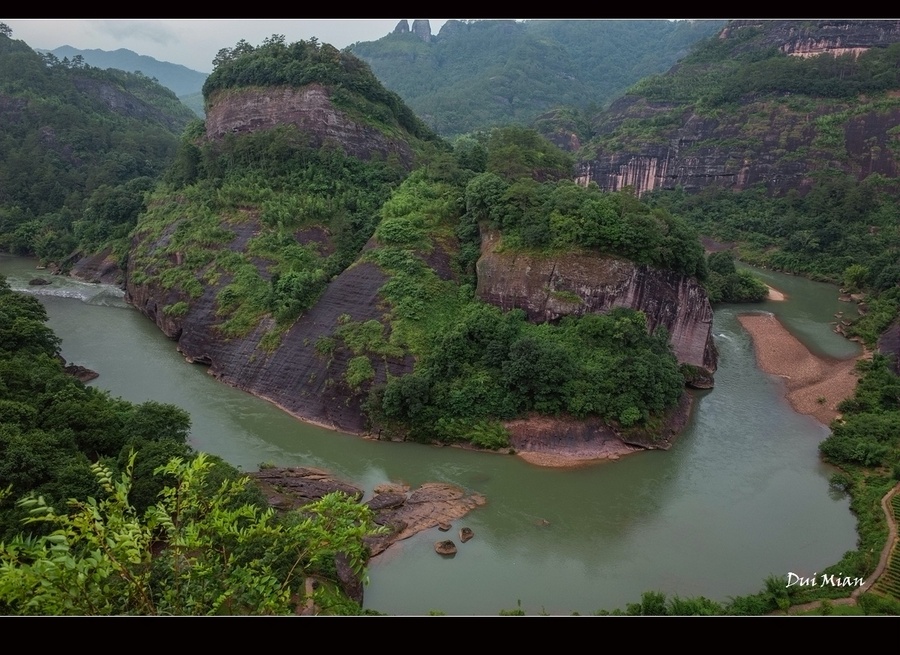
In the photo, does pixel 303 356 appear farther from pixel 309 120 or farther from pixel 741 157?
pixel 741 157

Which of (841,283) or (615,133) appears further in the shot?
(615,133)

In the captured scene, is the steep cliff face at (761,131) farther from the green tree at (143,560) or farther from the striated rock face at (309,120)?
the green tree at (143,560)

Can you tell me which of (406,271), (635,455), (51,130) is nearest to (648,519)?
(635,455)

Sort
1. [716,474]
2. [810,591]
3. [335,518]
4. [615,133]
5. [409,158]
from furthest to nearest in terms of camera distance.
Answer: [615,133], [409,158], [716,474], [810,591], [335,518]

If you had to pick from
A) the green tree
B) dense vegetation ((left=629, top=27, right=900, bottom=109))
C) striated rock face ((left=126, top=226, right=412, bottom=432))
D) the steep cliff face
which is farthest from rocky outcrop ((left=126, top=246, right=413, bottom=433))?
dense vegetation ((left=629, top=27, right=900, bottom=109))

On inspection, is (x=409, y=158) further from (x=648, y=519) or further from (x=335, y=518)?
(x=335, y=518)

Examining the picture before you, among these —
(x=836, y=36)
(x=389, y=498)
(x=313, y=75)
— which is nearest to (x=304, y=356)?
(x=389, y=498)
